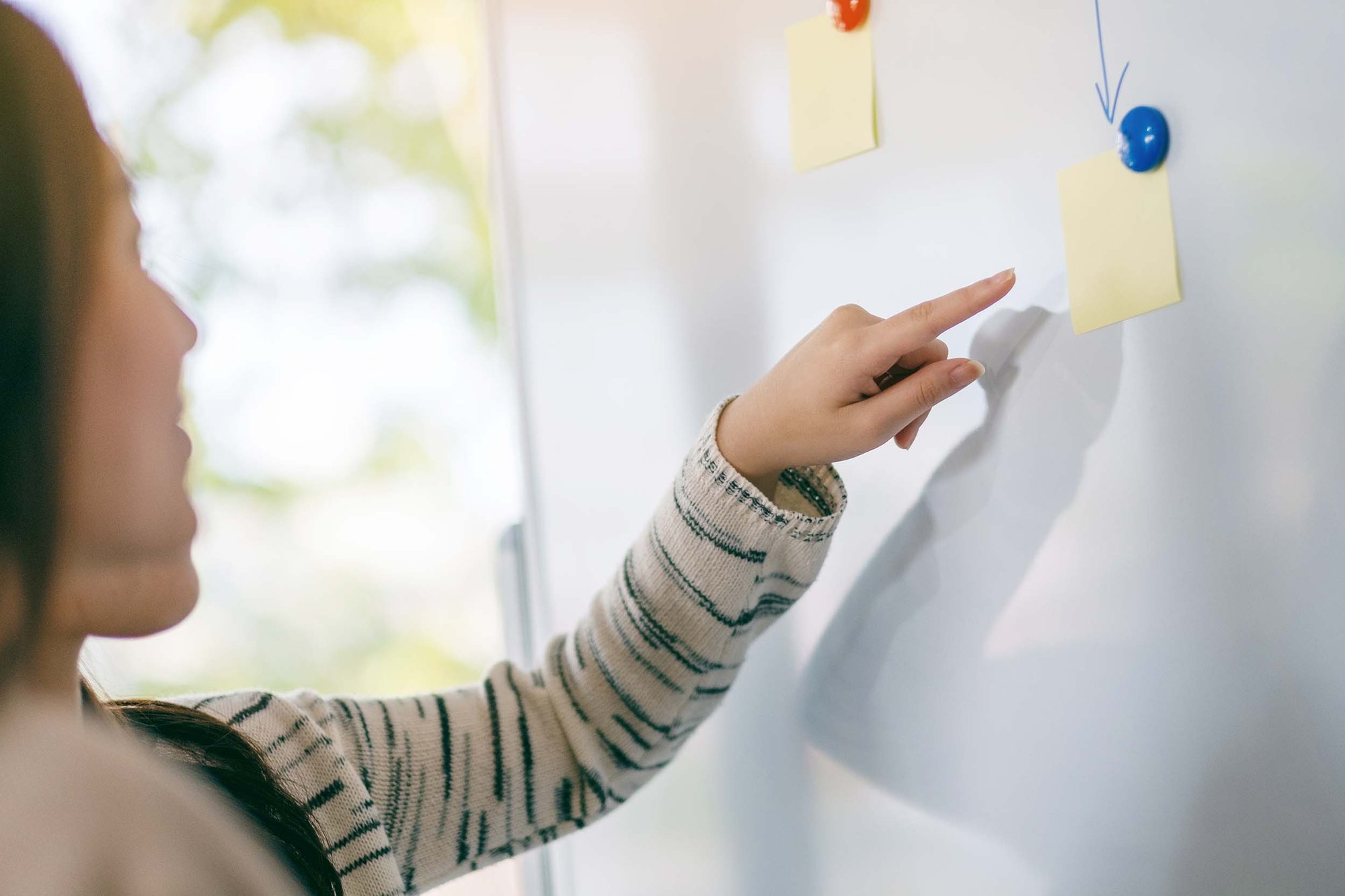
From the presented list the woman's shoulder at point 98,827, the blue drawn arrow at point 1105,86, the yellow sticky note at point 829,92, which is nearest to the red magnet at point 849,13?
the yellow sticky note at point 829,92

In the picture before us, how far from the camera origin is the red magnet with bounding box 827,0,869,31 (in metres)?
0.53

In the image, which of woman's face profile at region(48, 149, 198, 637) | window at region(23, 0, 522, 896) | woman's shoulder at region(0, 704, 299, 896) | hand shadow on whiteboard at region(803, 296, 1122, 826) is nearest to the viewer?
woman's shoulder at region(0, 704, 299, 896)

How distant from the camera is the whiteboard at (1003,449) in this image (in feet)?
1.28

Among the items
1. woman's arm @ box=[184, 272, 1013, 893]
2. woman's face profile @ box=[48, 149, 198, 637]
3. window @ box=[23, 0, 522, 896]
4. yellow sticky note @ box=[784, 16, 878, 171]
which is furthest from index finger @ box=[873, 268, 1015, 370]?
window @ box=[23, 0, 522, 896]

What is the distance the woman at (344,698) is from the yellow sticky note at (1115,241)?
52 mm

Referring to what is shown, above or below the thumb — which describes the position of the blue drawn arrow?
above

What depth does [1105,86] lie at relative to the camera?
442 millimetres

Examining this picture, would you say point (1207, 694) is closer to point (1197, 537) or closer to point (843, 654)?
point (1197, 537)

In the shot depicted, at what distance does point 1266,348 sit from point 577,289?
44 centimetres

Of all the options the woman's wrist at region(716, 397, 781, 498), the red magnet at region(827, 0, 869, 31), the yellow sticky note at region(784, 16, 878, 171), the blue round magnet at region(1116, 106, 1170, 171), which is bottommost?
the woman's wrist at region(716, 397, 781, 498)

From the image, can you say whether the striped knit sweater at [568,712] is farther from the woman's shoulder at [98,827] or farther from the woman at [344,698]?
the woman's shoulder at [98,827]

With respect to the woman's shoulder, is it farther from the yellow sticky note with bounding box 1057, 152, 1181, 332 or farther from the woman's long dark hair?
the yellow sticky note with bounding box 1057, 152, 1181, 332

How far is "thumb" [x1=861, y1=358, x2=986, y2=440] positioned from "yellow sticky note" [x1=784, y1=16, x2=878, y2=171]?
15 cm

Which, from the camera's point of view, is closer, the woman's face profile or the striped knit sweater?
the woman's face profile
